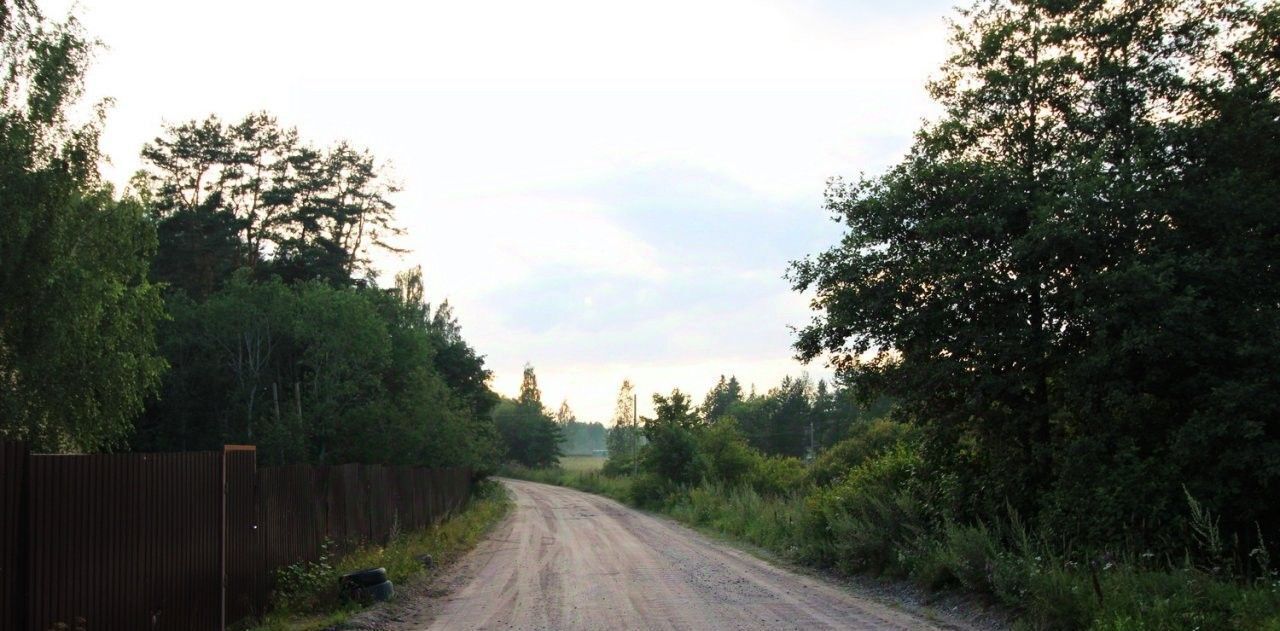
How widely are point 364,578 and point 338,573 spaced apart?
1187 millimetres

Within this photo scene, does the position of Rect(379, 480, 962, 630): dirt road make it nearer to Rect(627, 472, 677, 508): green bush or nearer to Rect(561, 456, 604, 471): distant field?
Rect(627, 472, 677, 508): green bush

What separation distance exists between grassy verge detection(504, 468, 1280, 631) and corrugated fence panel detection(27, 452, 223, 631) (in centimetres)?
895

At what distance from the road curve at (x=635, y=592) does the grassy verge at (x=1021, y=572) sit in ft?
3.50

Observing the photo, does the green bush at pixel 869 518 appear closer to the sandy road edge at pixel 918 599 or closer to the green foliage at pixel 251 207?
the sandy road edge at pixel 918 599

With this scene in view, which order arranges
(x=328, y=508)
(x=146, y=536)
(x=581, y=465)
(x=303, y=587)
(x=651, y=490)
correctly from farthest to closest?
(x=581, y=465)
(x=651, y=490)
(x=328, y=508)
(x=303, y=587)
(x=146, y=536)

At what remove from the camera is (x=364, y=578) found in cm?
1290

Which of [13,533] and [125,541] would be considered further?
[125,541]

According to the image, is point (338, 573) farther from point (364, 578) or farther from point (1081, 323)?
point (1081, 323)

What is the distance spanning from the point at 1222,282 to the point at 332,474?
1352 cm

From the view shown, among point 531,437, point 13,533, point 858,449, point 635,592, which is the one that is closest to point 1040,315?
point 635,592

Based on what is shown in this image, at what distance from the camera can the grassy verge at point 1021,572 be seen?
8938mm

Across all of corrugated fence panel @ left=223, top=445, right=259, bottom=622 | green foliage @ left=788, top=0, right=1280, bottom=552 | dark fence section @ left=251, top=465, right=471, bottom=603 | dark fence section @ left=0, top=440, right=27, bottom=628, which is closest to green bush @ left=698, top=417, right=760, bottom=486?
dark fence section @ left=251, top=465, right=471, bottom=603

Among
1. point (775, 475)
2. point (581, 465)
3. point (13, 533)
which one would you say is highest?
point (13, 533)

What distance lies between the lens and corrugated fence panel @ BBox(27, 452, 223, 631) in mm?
7148
